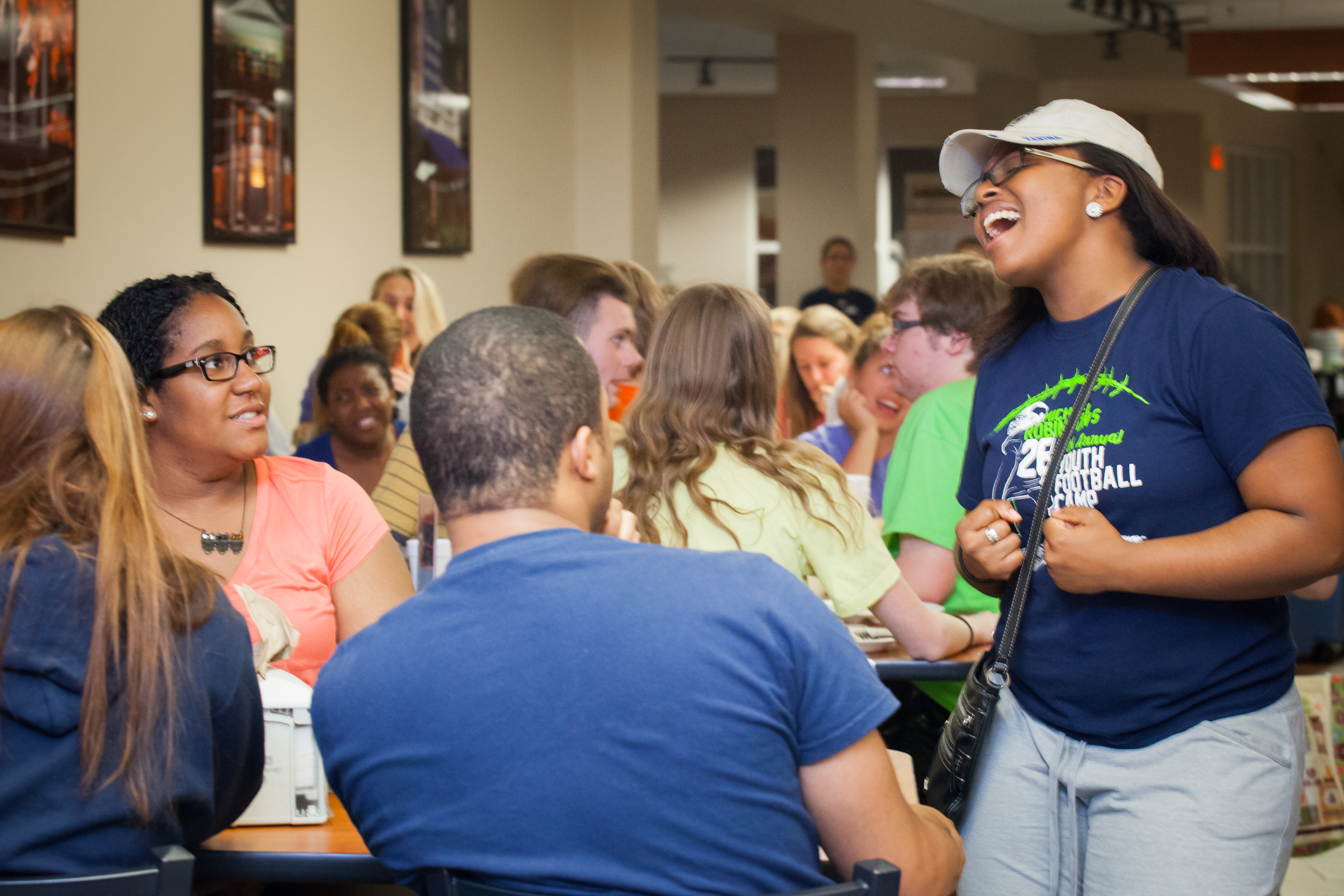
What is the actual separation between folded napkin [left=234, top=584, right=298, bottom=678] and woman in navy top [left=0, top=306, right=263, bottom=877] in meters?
0.22

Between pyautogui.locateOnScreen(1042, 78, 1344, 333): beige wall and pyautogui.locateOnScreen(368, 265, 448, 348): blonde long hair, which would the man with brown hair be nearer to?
pyautogui.locateOnScreen(368, 265, 448, 348): blonde long hair

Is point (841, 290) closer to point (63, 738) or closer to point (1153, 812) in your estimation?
point (1153, 812)

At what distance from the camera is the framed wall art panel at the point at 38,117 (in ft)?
12.0

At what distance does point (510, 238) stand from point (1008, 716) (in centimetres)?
531

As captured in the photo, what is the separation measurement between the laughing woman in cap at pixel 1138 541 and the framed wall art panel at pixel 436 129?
4.52m

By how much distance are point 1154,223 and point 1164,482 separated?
0.33m

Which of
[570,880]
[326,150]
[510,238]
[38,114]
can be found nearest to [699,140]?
[510,238]

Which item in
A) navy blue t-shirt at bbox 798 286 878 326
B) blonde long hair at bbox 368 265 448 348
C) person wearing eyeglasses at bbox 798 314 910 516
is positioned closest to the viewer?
person wearing eyeglasses at bbox 798 314 910 516

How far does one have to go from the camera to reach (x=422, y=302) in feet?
17.4

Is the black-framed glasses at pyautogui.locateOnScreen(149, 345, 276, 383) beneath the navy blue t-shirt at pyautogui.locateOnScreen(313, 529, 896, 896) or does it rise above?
above

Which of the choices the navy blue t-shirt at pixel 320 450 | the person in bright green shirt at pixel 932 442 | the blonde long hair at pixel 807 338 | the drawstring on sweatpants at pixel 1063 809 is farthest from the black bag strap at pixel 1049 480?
the blonde long hair at pixel 807 338

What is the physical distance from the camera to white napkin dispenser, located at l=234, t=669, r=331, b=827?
1.56m

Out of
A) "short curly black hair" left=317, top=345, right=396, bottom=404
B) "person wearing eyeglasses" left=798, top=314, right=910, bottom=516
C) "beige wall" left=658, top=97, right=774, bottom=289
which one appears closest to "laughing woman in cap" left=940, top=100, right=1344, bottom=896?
"person wearing eyeglasses" left=798, top=314, right=910, bottom=516

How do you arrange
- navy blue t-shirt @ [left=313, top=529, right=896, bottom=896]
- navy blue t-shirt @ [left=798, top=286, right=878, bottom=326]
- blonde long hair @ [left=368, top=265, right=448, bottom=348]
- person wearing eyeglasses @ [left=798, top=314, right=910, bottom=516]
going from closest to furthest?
1. navy blue t-shirt @ [left=313, top=529, right=896, bottom=896]
2. person wearing eyeglasses @ [left=798, top=314, right=910, bottom=516]
3. blonde long hair @ [left=368, top=265, right=448, bottom=348]
4. navy blue t-shirt @ [left=798, top=286, right=878, bottom=326]
